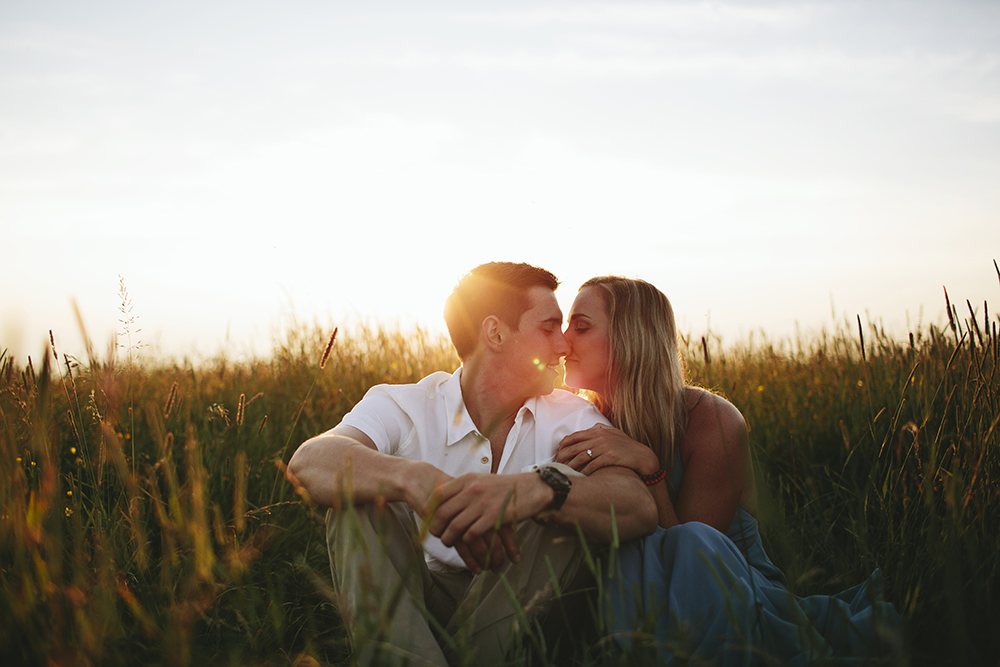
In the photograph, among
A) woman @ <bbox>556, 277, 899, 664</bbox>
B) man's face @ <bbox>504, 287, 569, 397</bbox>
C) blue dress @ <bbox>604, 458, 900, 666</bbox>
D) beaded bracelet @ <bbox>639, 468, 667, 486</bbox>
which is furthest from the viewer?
man's face @ <bbox>504, 287, 569, 397</bbox>

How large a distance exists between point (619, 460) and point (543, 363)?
75 cm

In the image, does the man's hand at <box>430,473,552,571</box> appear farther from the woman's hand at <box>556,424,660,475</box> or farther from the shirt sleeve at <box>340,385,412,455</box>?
the shirt sleeve at <box>340,385,412,455</box>

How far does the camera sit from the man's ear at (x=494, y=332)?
2.81 metres

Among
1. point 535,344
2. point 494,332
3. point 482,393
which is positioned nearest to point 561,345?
point 535,344

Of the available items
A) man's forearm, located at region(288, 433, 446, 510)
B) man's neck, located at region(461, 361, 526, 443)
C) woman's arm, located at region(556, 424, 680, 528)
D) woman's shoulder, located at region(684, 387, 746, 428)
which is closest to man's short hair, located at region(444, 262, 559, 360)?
man's neck, located at region(461, 361, 526, 443)

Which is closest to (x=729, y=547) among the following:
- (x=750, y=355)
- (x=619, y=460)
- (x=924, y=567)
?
(x=619, y=460)

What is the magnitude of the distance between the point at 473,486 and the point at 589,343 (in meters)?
1.16

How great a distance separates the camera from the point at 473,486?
189 centimetres

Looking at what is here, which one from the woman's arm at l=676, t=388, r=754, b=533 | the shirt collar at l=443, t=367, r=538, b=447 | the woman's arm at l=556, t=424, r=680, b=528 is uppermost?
the shirt collar at l=443, t=367, r=538, b=447

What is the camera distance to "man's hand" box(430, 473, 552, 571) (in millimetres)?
1852

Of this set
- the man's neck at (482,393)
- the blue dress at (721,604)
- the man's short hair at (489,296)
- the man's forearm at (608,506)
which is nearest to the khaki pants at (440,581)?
the man's forearm at (608,506)

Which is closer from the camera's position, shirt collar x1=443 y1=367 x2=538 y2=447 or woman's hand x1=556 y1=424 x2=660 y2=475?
woman's hand x1=556 y1=424 x2=660 y2=475

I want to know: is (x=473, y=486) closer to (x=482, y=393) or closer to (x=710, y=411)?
(x=482, y=393)

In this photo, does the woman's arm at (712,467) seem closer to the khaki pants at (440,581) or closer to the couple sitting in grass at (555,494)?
the couple sitting in grass at (555,494)
